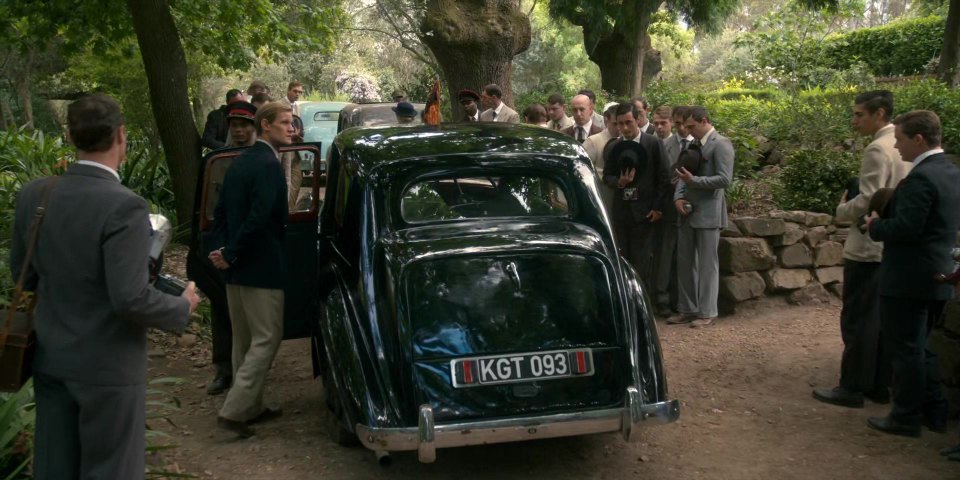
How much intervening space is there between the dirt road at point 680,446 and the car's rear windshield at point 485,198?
1.41 metres

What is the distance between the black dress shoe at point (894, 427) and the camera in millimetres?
5523

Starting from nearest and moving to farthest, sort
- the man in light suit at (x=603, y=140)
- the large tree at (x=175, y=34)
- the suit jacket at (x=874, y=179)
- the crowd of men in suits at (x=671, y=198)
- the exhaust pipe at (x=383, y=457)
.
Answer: the exhaust pipe at (x=383, y=457), the suit jacket at (x=874, y=179), the crowd of men in suits at (x=671, y=198), the man in light suit at (x=603, y=140), the large tree at (x=175, y=34)

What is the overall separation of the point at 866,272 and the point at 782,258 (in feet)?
9.20

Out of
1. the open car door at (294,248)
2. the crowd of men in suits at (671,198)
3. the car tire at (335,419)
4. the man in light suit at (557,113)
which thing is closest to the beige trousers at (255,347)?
the car tire at (335,419)

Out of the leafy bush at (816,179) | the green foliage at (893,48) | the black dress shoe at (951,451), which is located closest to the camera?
the black dress shoe at (951,451)

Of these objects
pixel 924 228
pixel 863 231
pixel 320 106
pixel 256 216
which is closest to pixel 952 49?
pixel 863 231

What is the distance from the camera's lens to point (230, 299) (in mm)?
5727

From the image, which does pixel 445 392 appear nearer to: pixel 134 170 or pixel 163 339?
pixel 163 339

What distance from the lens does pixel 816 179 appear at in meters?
9.50

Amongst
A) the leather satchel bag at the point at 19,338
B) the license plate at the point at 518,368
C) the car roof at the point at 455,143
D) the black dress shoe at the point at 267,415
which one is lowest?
the black dress shoe at the point at 267,415

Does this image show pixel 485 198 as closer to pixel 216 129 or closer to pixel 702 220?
pixel 702 220

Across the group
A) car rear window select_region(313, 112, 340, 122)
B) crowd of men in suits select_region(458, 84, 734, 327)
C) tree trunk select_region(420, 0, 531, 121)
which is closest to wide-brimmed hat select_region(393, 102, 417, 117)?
tree trunk select_region(420, 0, 531, 121)

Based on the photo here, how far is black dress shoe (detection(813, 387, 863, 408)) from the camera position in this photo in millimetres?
6207

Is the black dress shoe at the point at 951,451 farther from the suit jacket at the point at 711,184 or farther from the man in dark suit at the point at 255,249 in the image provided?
the man in dark suit at the point at 255,249
